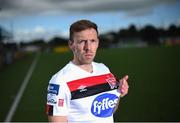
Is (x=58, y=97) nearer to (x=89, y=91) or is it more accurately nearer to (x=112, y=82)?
(x=89, y=91)

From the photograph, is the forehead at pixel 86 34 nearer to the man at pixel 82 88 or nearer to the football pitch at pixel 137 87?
the man at pixel 82 88

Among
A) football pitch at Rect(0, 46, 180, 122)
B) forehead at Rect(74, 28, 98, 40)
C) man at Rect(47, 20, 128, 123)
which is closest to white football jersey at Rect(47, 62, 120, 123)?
man at Rect(47, 20, 128, 123)

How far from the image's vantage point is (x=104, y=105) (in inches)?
55.2

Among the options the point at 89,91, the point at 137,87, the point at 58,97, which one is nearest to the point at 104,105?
the point at 89,91

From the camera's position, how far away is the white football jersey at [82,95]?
4.29 feet

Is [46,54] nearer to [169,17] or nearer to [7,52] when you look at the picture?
[7,52]

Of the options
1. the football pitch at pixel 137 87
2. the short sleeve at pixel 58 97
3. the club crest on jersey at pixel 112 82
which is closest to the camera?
the short sleeve at pixel 58 97

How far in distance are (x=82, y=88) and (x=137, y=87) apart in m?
2.35

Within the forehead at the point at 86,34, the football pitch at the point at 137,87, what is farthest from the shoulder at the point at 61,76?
the football pitch at the point at 137,87

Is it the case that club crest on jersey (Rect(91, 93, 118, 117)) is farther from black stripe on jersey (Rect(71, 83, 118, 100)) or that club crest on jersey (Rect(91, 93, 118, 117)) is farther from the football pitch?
the football pitch

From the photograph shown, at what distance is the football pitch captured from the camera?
12.0ft

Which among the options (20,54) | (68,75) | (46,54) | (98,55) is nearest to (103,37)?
(98,55)

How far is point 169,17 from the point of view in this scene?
368 centimetres

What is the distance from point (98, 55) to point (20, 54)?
769 mm
